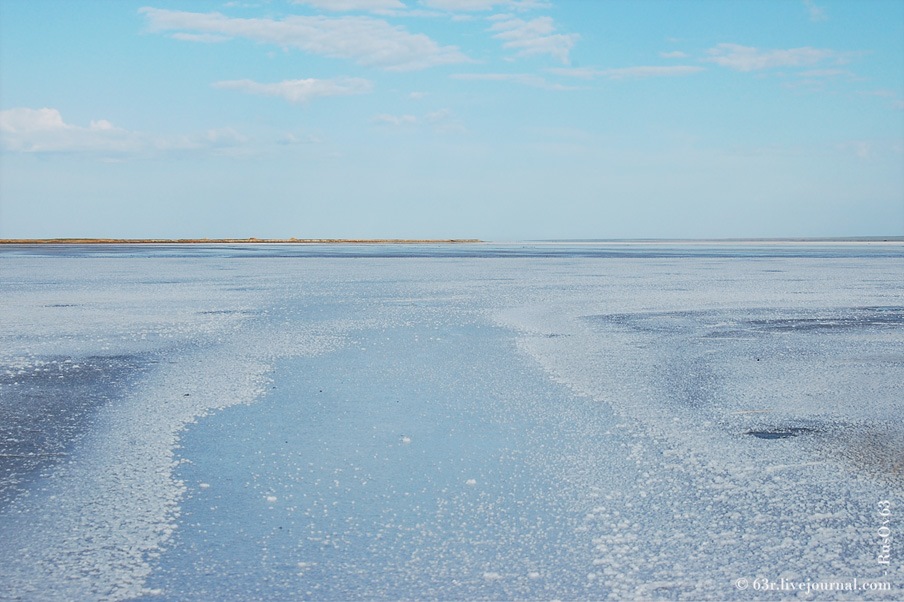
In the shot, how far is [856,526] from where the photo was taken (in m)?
2.82

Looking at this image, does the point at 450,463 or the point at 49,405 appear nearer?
the point at 450,463

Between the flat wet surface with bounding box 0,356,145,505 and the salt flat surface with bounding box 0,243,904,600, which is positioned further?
the flat wet surface with bounding box 0,356,145,505

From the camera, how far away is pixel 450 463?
363 cm

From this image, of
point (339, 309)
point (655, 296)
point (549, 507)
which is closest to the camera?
point (549, 507)

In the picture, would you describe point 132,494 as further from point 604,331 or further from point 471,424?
point 604,331

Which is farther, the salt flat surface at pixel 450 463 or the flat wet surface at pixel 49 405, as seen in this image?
the flat wet surface at pixel 49 405

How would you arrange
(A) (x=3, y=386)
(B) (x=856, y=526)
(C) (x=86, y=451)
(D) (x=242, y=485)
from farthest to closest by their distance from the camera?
(A) (x=3, y=386) < (C) (x=86, y=451) < (D) (x=242, y=485) < (B) (x=856, y=526)

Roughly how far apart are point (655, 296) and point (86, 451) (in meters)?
10.1

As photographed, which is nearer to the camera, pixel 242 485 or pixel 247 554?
pixel 247 554

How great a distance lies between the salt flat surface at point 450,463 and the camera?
248 centimetres

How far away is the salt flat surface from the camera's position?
97.7 inches

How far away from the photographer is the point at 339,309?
10.8 metres

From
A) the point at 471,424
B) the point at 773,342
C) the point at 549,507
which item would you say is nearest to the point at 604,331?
the point at 773,342

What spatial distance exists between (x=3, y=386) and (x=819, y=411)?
5.32 metres
